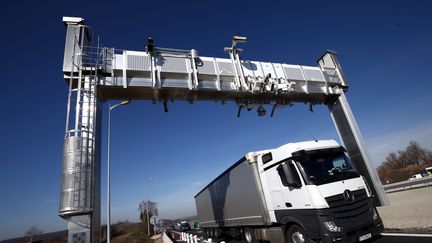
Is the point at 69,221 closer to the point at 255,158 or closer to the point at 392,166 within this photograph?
the point at 255,158

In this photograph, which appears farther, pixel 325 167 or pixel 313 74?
pixel 313 74

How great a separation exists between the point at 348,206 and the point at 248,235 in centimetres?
559

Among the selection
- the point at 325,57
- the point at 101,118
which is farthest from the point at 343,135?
the point at 101,118

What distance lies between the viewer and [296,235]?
26.9 feet

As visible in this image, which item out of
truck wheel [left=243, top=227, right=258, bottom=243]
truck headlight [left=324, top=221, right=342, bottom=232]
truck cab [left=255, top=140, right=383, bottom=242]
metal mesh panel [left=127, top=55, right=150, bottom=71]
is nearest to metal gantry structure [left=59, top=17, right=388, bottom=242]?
metal mesh panel [left=127, top=55, right=150, bottom=71]

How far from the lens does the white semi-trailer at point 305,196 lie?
Result: 7.08 metres

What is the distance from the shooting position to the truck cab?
276 inches

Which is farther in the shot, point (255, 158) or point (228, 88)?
point (228, 88)

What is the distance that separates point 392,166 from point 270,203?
98907mm

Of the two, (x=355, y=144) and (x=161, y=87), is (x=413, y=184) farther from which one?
(x=161, y=87)

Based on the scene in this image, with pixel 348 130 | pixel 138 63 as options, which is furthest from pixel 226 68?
pixel 348 130

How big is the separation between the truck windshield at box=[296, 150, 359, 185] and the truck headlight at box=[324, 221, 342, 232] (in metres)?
1.07

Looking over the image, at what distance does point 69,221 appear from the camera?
7.32 meters

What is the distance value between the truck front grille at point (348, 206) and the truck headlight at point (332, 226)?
0.22 m
